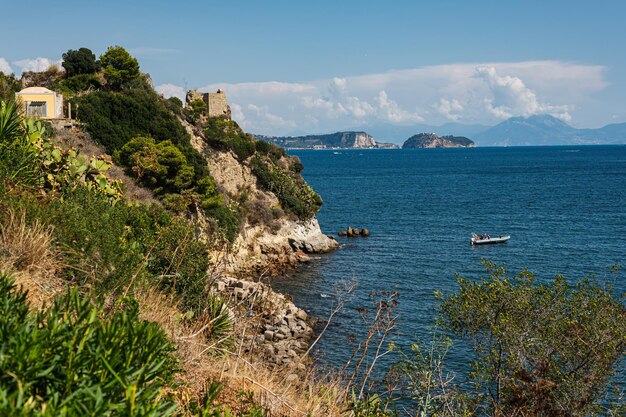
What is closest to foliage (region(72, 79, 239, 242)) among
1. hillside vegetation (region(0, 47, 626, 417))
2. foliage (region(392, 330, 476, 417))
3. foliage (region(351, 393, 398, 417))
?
hillside vegetation (region(0, 47, 626, 417))

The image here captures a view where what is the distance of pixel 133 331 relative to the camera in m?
4.09

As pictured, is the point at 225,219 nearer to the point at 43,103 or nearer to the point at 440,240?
the point at 43,103

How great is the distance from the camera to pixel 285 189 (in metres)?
50.6

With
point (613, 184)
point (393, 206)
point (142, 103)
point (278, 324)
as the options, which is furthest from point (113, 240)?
point (613, 184)

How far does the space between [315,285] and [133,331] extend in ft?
114

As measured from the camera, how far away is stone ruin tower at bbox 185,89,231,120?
58562 millimetres

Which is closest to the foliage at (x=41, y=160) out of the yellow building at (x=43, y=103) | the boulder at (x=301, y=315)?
the boulder at (x=301, y=315)

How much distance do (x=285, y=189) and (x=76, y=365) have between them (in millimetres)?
46916

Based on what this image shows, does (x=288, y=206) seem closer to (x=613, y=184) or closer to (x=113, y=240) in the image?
(x=113, y=240)

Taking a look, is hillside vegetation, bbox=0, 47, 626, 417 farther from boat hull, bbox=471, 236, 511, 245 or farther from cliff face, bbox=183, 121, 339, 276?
boat hull, bbox=471, 236, 511, 245

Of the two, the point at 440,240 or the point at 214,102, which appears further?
the point at 214,102

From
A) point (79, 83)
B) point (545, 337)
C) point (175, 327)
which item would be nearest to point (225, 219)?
point (79, 83)

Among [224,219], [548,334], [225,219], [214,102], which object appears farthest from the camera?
[214,102]

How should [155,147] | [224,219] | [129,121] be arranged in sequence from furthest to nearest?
[129,121], [224,219], [155,147]
